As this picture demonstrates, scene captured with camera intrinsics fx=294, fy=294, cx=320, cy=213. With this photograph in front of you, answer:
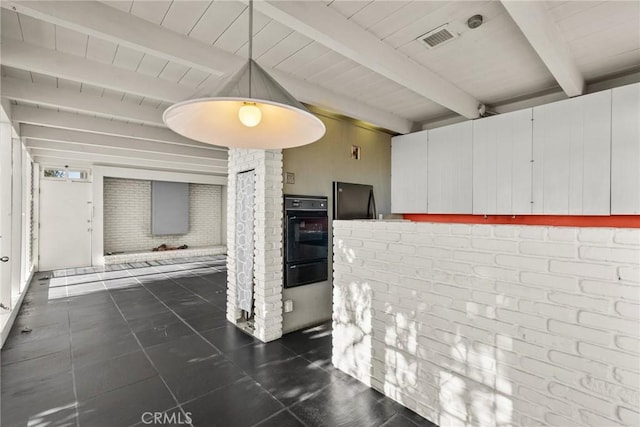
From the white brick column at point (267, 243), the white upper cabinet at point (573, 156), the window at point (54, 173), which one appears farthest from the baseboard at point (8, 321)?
the white upper cabinet at point (573, 156)

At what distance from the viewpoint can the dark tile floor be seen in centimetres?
213

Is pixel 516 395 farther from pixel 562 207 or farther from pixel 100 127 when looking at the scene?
pixel 100 127

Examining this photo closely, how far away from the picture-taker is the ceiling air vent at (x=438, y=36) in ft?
7.18

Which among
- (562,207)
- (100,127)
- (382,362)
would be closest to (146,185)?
(100,127)

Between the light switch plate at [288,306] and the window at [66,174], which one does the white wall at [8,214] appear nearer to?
the light switch plate at [288,306]

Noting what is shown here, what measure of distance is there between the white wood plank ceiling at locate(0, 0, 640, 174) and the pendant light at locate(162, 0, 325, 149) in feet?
0.41

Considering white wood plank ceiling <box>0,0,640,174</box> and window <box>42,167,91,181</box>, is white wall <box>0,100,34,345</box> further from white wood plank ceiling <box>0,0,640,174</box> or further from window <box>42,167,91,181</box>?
window <box>42,167,91,181</box>

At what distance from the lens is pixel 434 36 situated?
2260 mm

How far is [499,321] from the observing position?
1729 mm

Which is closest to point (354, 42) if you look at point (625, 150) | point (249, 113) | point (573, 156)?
point (249, 113)

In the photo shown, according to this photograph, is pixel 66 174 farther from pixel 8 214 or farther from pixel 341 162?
pixel 341 162

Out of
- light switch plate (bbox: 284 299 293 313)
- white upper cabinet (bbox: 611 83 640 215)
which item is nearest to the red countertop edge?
white upper cabinet (bbox: 611 83 640 215)

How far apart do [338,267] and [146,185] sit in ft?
27.8

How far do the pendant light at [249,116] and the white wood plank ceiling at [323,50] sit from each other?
125 millimetres
